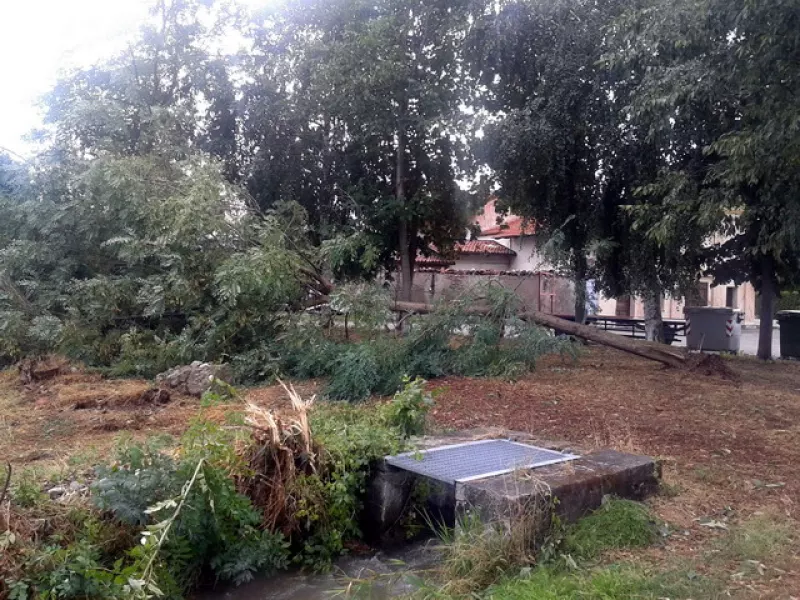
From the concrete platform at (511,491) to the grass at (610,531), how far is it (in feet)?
0.36

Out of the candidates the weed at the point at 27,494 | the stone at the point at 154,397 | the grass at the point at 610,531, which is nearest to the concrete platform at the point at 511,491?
the grass at the point at 610,531

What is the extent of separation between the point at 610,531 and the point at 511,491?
60 cm

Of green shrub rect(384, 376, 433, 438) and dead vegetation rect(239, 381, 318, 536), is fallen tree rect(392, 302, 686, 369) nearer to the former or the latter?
green shrub rect(384, 376, 433, 438)

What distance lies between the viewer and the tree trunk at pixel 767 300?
12836 millimetres

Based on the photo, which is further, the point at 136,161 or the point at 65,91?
the point at 65,91

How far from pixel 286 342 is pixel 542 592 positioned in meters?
7.36

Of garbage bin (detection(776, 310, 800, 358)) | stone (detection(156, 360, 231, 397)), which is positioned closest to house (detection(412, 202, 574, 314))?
stone (detection(156, 360, 231, 397))

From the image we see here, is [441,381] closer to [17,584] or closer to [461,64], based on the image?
[17,584]

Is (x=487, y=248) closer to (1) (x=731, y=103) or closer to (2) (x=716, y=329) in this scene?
(2) (x=716, y=329)

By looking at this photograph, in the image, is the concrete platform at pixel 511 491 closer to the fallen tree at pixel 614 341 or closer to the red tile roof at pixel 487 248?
the fallen tree at pixel 614 341

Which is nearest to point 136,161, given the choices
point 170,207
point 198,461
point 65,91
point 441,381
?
point 170,207

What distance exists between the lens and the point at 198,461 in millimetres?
4094

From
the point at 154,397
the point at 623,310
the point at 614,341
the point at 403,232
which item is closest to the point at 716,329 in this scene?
the point at 614,341

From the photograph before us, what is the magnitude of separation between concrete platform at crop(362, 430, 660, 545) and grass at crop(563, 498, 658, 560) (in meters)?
0.11
